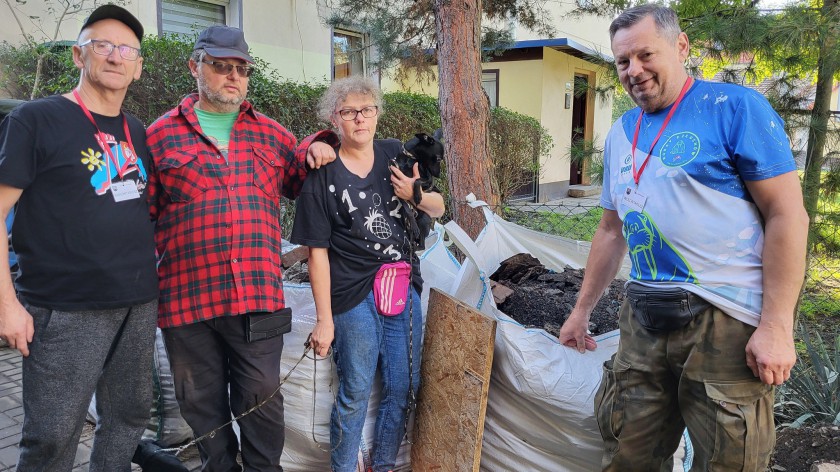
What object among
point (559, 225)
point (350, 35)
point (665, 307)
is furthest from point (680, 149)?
point (350, 35)

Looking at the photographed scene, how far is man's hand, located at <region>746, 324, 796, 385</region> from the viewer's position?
163 cm

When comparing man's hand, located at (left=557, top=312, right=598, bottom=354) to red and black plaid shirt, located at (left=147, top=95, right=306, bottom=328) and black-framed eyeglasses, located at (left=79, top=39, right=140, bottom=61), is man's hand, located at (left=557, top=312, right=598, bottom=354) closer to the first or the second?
red and black plaid shirt, located at (left=147, top=95, right=306, bottom=328)

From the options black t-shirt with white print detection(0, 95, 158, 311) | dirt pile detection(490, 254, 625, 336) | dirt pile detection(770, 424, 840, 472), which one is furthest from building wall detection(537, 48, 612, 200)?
black t-shirt with white print detection(0, 95, 158, 311)

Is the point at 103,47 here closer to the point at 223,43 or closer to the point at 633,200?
the point at 223,43

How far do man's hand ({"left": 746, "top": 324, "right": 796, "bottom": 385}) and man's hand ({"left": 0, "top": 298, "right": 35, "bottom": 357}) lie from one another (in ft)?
7.11

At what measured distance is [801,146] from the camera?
3752 millimetres

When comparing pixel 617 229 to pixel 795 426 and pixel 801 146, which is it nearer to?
pixel 795 426

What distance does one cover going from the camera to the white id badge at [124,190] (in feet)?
6.63

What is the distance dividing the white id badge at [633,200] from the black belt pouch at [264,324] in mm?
1299

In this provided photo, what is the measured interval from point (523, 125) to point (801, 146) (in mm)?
6010

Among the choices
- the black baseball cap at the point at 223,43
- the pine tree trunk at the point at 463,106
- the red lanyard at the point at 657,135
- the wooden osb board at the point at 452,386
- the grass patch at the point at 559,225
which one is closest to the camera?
the red lanyard at the point at 657,135

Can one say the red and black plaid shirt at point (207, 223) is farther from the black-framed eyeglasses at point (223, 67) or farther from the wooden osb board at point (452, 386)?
the wooden osb board at point (452, 386)

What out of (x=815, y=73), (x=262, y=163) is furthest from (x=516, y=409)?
(x=815, y=73)

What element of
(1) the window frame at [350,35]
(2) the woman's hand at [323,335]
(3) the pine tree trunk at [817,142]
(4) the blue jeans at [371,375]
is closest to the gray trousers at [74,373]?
(2) the woman's hand at [323,335]
